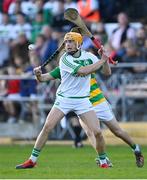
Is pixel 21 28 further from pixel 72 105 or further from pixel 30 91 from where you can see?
pixel 72 105

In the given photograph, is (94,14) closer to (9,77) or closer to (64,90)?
(9,77)

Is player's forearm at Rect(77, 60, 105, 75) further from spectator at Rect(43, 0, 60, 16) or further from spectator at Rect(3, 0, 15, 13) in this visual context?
spectator at Rect(3, 0, 15, 13)

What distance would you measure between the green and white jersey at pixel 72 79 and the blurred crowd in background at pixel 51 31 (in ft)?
25.6

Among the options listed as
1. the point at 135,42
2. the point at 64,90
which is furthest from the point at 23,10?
the point at 64,90

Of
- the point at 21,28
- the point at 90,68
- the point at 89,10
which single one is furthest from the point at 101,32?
the point at 90,68

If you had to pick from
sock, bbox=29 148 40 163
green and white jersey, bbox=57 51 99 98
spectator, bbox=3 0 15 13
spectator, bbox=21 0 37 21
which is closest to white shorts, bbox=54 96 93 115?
green and white jersey, bbox=57 51 99 98

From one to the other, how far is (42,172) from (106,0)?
39.0 ft

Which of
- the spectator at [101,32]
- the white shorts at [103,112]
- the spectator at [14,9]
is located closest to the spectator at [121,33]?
the spectator at [101,32]

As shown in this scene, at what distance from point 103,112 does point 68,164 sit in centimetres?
118

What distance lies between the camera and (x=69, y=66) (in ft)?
45.8

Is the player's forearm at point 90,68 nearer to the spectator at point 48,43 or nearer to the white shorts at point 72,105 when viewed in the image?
the white shorts at point 72,105

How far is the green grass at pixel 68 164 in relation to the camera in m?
12.8

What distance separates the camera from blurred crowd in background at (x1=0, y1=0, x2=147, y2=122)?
22641 millimetres

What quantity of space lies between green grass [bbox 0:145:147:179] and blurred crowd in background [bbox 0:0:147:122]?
2.20 m
